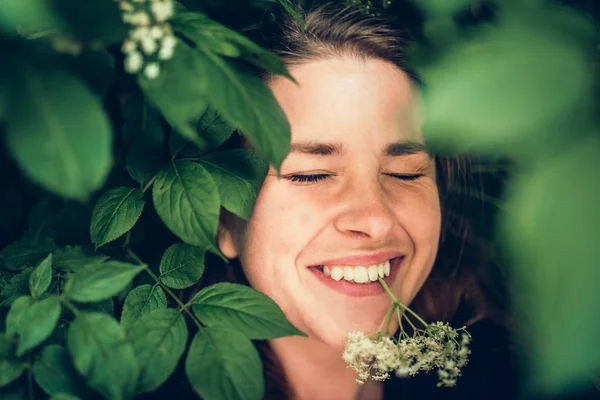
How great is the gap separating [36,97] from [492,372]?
1338mm

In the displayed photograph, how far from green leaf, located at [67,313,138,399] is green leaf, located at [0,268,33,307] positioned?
315 mm

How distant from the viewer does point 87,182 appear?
471 mm

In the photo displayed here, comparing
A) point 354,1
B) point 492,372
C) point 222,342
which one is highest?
point 354,1

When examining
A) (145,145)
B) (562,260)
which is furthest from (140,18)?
(562,260)

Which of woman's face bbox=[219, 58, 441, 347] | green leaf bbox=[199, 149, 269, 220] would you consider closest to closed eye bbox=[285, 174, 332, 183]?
woman's face bbox=[219, 58, 441, 347]

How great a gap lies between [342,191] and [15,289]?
2.17 ft

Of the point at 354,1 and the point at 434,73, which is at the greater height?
the point at 354,1

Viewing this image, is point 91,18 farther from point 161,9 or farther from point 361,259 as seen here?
point 361,259

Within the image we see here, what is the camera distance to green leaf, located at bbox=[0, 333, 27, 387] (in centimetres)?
69

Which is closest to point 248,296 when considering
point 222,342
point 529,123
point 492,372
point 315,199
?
point 222,342

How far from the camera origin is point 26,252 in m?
1.02

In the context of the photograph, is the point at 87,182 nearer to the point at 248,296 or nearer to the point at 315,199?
the point at 248,296

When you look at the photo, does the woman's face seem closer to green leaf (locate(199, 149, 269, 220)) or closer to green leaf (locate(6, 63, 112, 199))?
green leaf (locate(199, 149, 269, 220))

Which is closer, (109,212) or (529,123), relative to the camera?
(529,123)
